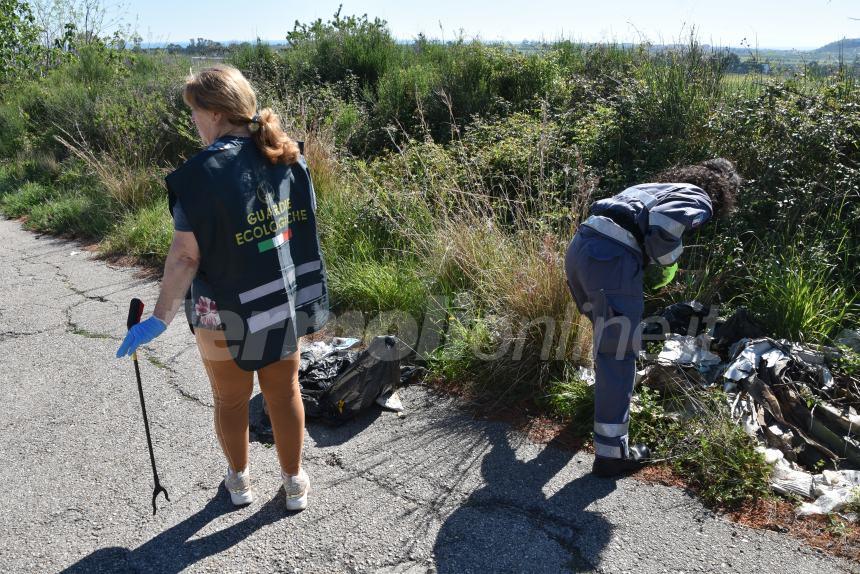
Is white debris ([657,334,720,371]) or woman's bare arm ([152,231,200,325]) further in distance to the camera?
white debris ([657,334,720,371])

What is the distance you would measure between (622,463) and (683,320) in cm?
159

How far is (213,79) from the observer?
2.84 metres

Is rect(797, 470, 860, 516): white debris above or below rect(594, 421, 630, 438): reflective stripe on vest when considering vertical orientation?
below

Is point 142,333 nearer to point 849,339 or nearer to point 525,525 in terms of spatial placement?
point 525,525

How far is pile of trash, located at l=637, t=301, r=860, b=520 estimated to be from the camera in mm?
3422

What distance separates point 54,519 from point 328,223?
390cm

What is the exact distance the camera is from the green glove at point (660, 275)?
12.6ft

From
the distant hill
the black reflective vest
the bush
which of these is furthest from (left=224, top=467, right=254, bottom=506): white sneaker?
the distant hill

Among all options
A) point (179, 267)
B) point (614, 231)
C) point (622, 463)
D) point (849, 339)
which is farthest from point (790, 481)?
point (179, 267)

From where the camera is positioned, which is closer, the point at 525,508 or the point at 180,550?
the point at 180,550

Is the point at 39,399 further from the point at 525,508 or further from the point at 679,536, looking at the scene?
the point at 679,536

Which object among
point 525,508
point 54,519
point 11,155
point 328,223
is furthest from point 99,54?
point 525,508

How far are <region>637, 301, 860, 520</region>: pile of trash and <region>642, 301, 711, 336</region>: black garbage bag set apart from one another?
0.01m

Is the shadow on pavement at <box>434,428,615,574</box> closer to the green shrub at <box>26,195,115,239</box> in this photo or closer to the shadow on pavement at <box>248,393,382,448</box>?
the shadow on pavement at <box>248,393,382,448</box>
